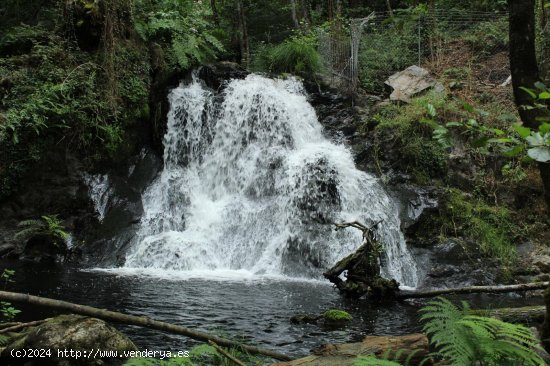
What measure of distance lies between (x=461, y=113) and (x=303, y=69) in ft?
18.4

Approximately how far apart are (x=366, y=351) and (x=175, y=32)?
12.6 m

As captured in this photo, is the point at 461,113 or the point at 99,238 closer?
the point at 99,238

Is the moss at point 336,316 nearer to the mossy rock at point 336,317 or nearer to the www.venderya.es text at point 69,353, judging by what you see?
the mossy rock at point 336,317

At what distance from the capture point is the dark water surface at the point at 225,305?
5164mm

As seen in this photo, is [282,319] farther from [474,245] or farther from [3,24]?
[3,24]

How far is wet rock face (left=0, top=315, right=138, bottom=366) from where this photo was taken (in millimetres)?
3680

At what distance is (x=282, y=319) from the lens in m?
5.89

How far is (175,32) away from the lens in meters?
13.6

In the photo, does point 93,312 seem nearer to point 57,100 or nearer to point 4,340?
point 4,340

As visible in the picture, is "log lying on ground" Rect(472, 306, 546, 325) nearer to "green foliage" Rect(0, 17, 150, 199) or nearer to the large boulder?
"green foliage" Rect(0, 17, 150, 199)

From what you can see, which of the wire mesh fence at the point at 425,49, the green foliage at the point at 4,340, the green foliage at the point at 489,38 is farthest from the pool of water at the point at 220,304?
the green foliage at the point at 489,38

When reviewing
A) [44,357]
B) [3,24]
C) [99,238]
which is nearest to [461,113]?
[99,238]

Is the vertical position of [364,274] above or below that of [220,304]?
above

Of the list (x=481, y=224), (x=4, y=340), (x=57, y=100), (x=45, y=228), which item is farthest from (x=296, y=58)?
(x=4, y=340)
